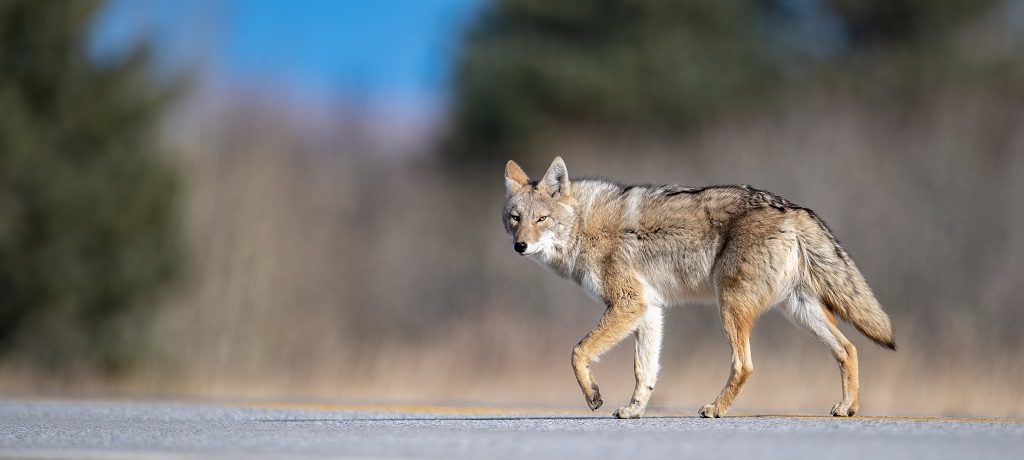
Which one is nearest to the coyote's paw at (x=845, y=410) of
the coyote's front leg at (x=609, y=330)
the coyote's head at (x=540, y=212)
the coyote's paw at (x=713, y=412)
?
the coyote's paw at (x=713, y=412)

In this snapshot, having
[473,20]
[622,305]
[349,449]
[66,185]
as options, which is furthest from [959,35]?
[349,449]

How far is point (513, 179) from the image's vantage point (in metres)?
12.2

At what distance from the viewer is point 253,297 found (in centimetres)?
2411

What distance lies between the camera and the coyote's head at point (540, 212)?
1127cm

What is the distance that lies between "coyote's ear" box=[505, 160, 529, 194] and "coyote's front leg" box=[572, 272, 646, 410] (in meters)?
1.81

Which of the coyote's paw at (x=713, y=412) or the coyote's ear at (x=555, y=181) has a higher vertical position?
the coyote's ear at (x=555, y=181)

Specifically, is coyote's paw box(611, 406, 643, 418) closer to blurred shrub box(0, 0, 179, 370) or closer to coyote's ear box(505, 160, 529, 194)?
coyote's ear box(505, 160, 529, 194)

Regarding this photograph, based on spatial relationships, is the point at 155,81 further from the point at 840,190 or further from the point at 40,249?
the point at 840,190

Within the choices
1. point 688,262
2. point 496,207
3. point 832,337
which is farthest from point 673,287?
point 496,207

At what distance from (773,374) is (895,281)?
5927 millimetres

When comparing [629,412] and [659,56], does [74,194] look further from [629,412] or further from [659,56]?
[659,56]

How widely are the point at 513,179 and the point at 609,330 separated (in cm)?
243

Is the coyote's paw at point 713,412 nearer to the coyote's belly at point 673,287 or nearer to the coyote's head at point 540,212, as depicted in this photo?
the coyote's belly at point 673,287

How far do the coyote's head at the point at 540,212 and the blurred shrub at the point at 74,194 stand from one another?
11.4 metres
